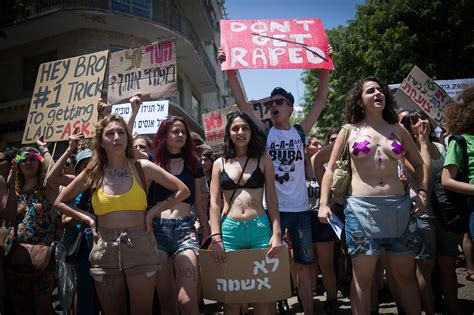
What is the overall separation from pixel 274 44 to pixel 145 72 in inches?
113

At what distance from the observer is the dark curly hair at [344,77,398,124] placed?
343cm

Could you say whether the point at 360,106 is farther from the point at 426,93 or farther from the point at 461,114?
the point at 426,93

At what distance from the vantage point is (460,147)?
3148mm

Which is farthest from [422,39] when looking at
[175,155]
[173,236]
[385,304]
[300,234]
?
[173,236]

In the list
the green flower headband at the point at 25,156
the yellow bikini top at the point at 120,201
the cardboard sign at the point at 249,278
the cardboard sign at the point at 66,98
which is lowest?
the cardboard sign at the point at 249,278

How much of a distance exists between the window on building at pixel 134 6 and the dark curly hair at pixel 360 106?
49.5 ft

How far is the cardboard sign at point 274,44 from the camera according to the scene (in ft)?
14.6

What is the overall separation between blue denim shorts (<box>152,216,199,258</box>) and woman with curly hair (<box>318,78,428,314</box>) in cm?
116

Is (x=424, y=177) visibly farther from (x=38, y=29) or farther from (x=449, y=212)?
(x=38, y=29)

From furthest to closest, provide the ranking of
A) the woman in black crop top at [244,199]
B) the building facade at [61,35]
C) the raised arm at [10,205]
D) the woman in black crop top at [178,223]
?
the building facade at [61,35] → the raised arm at [10,205] → the woman in black crop top at [178,223] → the woman in black crop top at [244,199]

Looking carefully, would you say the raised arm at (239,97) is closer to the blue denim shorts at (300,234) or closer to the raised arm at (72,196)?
the blue denim shorts at (300,234)

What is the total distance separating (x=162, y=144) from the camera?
388 cm

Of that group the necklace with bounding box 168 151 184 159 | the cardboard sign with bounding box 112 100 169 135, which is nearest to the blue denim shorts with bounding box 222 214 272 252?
the necklace with bounding box 168 151 184 159

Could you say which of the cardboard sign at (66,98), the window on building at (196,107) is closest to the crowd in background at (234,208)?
the cardboard sign at (66,98)
